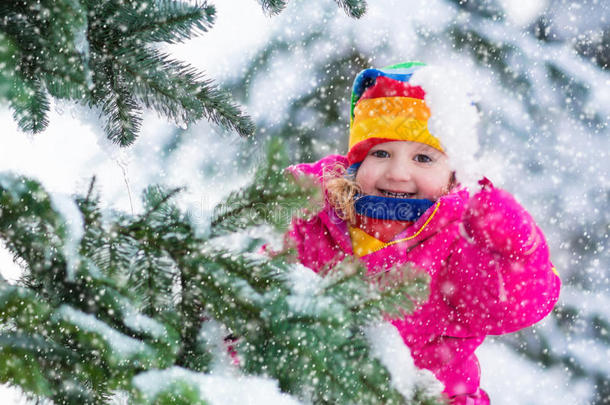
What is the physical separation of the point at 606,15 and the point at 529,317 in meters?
2.31

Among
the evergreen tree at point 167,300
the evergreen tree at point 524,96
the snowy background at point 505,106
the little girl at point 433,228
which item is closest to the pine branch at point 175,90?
the evergreen tree at point 167,300

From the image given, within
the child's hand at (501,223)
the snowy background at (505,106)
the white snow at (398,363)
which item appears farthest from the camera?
the snowy background at (505,106)


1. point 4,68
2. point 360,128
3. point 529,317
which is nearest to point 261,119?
point 360,128

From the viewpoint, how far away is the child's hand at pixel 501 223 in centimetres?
161

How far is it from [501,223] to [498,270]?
192 mm

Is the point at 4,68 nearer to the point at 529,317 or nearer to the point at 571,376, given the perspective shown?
the point at 529,317

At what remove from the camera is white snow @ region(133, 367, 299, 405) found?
2.00 feet

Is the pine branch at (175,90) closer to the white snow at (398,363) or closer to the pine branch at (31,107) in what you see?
the pine branch at (31,107)

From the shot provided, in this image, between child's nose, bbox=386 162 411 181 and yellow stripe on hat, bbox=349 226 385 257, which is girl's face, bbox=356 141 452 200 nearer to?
child's nose, bbox=386 162 411 181

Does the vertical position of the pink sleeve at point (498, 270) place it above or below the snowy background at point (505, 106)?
below

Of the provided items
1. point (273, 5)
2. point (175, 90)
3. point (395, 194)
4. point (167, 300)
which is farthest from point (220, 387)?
point (395, 194)

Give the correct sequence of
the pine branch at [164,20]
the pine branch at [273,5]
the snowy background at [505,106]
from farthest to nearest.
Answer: the snowy background at [505,106] → the pine branch at [273,5] → the pine branch at [164,20]

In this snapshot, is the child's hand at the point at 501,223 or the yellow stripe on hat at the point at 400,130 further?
the yellow stripe on hat at the point at 400,130

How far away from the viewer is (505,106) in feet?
11.2
